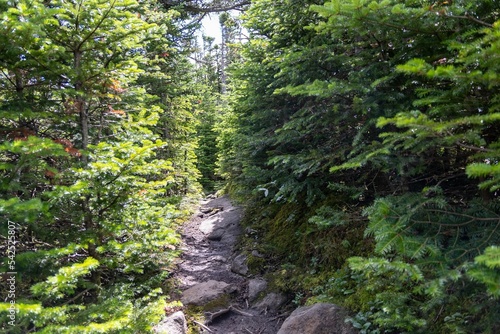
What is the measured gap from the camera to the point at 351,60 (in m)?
4.48

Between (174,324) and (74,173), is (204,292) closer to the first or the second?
(174,324)

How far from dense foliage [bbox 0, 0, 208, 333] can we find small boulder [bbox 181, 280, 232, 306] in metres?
1.08

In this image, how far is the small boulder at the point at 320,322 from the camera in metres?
4.29

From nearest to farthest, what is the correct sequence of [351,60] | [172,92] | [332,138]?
[351,60] < [332,138] < [172,92]

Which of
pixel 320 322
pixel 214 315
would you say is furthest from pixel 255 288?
pixel 320 322

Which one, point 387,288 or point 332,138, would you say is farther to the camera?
point 332,138

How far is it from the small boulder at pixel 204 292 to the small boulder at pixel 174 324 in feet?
2.31

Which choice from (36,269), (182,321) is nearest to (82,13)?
(36,269)

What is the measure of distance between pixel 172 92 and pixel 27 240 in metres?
7.11

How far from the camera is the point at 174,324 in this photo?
5.17 metres

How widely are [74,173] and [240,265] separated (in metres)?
4.39

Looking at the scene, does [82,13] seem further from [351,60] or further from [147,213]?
[351,60]

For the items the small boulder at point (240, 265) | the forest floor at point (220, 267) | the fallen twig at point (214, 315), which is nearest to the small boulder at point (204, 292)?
the forest floor at point (220, 267)

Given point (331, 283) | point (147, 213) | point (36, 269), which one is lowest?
point (331, 283)
